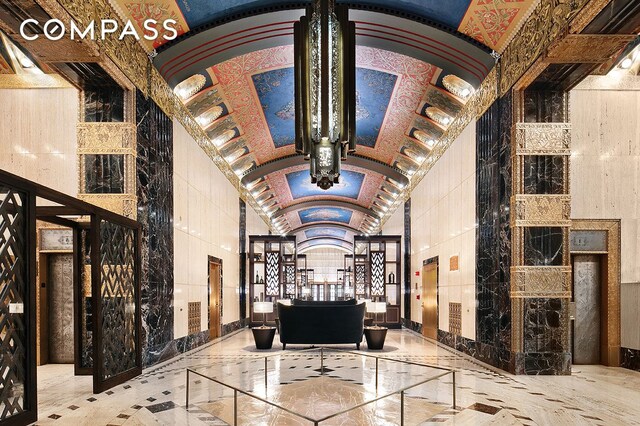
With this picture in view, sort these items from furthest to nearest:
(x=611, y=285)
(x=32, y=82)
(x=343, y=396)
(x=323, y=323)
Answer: (x=323, y=323) < (x=611, y=285) < (x=32, y=82) < (x=343, y=396)

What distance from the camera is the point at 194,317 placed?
11.3 m

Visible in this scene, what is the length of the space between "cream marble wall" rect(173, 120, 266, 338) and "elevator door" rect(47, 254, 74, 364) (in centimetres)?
193

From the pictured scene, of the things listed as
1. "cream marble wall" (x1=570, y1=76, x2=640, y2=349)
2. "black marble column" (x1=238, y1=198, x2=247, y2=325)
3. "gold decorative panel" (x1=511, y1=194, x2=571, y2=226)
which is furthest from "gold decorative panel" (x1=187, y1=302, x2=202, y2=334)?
"cream marble wall" (x1=570, y1=76, x2=640, y2=349)

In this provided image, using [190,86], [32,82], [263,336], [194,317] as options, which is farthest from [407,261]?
[32,82]

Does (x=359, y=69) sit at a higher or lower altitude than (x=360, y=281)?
higher

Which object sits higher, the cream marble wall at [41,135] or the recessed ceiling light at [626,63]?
the recessed ceiling light at [626,63]

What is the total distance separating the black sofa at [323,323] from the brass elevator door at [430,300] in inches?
127

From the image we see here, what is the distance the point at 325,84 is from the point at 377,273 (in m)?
13.6

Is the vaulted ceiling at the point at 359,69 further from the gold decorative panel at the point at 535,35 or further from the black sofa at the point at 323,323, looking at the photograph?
the black sofa at the point at 323,323

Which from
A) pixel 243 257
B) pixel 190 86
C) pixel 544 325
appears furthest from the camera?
pixel 243 257

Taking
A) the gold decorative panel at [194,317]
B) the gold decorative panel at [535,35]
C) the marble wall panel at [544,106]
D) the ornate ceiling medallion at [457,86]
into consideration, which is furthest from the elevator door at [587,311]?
the gold decorative panel at [194,317]

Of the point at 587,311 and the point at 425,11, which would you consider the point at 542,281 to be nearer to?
the point at 587,311

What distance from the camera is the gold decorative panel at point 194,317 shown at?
430 inches

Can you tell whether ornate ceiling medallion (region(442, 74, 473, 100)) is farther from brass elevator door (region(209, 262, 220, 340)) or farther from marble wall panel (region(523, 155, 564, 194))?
brass elevator door (region(209, 262, 220, 340))
